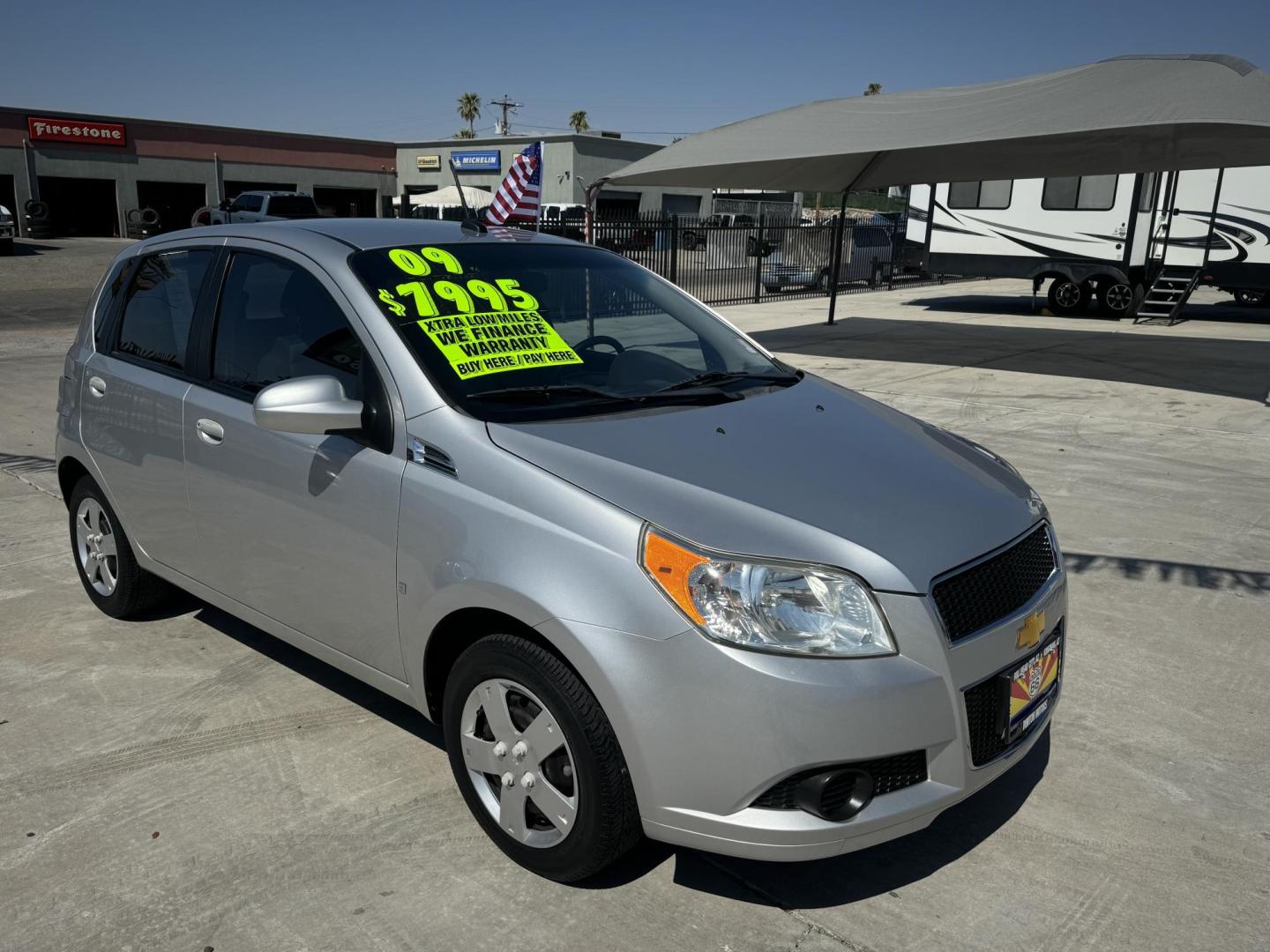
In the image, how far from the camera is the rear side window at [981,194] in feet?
63.6

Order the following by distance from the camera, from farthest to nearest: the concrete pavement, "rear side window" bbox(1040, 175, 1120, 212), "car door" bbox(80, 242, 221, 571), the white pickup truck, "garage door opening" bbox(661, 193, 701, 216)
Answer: "garage door opening" bbox(661, 193, 701, 216), the white pickup truck, "rear side window" bbox(1040, 175, 1120, 212), "car door" bbox(80, 242, 221, 571), the concrete pavement

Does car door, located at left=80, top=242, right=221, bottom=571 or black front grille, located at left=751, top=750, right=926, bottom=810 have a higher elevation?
car door, located at left=80, top=242, right=221, bottom=571

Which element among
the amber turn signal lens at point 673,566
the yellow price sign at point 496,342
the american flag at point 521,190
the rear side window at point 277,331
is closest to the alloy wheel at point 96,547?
the rear side window at point 277,331

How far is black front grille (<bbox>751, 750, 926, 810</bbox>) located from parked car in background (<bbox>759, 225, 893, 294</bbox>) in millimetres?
20051

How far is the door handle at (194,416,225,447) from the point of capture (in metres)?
3.55

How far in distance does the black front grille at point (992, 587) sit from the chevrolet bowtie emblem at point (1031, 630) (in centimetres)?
5

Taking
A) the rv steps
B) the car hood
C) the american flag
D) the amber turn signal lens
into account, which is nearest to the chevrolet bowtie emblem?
the car hood

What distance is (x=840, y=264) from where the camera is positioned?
25.5 m

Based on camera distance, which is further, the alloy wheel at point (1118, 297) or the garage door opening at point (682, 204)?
the garage door opening at point (682, 204)

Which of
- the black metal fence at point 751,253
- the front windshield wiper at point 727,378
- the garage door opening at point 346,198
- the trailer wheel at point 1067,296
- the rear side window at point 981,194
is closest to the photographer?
the front windshield wiper at point 727,378

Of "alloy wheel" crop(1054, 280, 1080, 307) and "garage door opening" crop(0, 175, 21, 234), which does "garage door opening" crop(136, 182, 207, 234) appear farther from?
"alloy wheel" crop(1054, 280, 1080, 307)

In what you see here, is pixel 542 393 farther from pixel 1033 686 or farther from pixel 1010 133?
pixel 1010 133

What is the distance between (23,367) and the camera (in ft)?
39.9

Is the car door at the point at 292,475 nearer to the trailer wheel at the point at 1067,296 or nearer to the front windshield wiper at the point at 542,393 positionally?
the front windshield wiper at the point at 542,393
